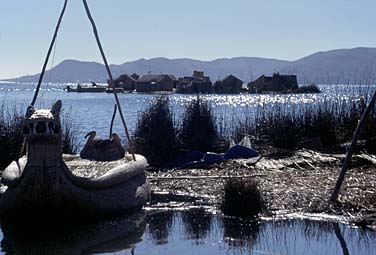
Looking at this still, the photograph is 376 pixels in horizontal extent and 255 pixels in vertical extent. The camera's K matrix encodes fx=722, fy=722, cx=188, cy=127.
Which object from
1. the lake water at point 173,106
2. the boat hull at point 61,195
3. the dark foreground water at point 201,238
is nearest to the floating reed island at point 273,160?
the dark foreground water at point 201,238

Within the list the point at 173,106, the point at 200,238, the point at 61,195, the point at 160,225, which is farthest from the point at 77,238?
the point at 173,106

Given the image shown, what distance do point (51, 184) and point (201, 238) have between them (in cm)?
184

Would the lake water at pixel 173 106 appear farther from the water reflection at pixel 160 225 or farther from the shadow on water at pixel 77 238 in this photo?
the shadow on water at pixel 77 238

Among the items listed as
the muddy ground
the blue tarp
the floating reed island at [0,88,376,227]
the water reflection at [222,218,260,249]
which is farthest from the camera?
the blue tarp

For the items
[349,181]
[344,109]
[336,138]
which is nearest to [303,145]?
[336,138]

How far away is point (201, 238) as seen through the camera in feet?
26.4

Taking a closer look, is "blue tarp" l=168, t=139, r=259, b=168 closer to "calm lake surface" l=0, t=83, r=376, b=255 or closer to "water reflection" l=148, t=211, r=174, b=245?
"water reflection" l=148, t=211, r=174, b=245

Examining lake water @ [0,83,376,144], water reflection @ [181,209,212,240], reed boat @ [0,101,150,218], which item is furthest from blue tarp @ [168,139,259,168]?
reed boat @ [0,101,150,218]

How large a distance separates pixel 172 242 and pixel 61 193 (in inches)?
58.1

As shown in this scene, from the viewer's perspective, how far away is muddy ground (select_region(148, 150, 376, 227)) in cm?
905

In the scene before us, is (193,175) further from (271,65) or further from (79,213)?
(271,65)

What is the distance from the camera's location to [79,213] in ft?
28.5

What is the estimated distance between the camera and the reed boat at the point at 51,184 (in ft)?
26.8

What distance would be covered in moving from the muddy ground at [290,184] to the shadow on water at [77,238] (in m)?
1.33
